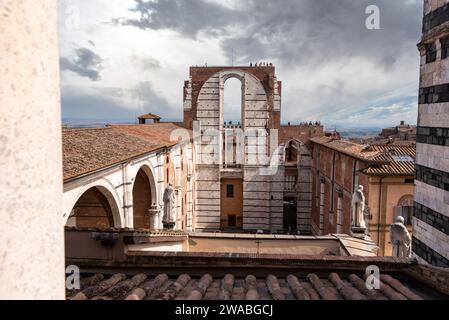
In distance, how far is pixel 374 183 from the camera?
14.7 meters

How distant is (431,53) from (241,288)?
5.80m

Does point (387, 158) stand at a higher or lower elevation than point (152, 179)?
higher

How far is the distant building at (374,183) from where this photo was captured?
14.6m

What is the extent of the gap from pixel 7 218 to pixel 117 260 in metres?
3.13

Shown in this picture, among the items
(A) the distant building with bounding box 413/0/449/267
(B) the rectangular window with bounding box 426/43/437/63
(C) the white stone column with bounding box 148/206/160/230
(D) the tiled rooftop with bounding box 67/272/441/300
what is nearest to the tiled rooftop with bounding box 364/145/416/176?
(A) the distant building with bounding box 413/0/449/267

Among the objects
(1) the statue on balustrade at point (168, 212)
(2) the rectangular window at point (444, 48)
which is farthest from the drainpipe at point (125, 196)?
(2) the rectangular window at point (444, 48)

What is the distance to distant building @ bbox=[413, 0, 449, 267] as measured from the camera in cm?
621

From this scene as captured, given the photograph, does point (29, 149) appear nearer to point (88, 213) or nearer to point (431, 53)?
point (431, 53)

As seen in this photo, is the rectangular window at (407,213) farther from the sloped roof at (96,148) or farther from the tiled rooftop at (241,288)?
the tiled rooftop at (241,288)

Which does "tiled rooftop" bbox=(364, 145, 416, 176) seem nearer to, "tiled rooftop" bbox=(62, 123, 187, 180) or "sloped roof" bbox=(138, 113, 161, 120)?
"tiled rooftop" bbox=(62, 123, 187, 180)

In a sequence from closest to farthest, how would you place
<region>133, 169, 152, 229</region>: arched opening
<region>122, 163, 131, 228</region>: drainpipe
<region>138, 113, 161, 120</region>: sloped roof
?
<region>122, 163, 131, 228</region>: drainpipe, <region>133, 169, 152, 229</region>: arched opening, <region>138, 113, 161, 120</region>: sloped roof

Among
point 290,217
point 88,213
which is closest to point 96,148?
point 88,213
